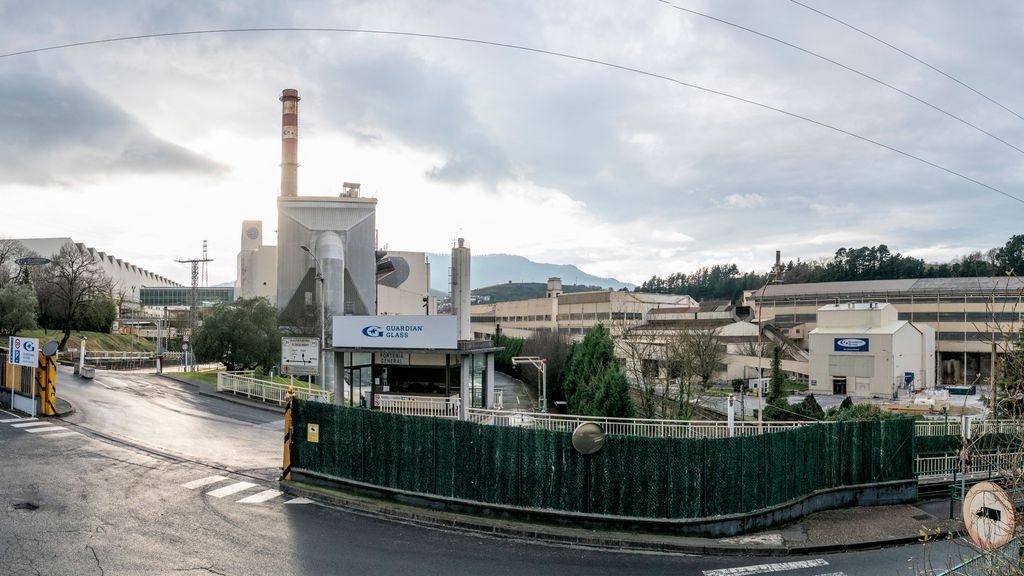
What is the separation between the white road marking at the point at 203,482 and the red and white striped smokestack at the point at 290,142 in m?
51.5

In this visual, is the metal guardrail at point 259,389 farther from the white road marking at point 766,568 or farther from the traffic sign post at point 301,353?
the white road marking at point 766,568

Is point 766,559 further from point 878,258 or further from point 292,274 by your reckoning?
point 878,258

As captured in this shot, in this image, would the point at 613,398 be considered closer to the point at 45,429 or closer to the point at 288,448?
the point at 288,448

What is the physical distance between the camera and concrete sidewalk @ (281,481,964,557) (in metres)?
11.6

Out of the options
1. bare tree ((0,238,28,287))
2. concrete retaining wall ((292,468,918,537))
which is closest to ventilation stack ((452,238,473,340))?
bare tree ((0,238,28,287))

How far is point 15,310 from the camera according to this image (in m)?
50.4

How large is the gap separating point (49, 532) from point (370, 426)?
5777 mm

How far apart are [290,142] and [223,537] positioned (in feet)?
194

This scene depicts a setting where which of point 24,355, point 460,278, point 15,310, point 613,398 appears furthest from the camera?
point 460,278

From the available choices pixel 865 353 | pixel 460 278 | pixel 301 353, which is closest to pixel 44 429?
pixel 301 353

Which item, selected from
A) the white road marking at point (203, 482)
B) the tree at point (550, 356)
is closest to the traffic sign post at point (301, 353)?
the white road marking at point (203, 482)

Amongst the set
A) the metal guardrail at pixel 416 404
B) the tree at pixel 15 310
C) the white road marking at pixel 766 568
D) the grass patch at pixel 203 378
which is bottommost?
the white road marking at pixel 766 568

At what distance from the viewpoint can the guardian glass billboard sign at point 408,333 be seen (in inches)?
712

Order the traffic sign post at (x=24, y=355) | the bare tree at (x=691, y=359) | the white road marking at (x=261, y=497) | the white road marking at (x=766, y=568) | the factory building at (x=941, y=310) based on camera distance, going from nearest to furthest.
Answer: the white road marking at (x=766, y=568) → the white road marking at (x=261, y=497) → the traffic sign post at (x=24, y=355) → the bare tree at (x=691, y=359) → the factory building at (x=941, y=310)
